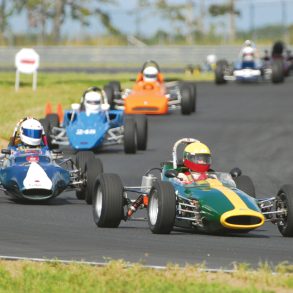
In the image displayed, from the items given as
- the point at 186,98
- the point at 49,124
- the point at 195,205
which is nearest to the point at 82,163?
the point at 195,205

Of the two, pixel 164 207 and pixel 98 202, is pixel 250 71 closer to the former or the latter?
pixel 98 202

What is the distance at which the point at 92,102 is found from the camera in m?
29.3

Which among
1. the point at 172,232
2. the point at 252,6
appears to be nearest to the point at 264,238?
the point at 172,232

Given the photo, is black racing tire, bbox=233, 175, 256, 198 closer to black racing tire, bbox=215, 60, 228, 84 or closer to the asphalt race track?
the asphalt race track

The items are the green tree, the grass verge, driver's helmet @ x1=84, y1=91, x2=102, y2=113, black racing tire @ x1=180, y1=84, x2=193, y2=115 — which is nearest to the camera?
the grass verge

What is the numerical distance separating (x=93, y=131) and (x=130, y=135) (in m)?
0.81

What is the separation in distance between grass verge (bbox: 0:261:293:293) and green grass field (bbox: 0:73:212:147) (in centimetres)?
1625

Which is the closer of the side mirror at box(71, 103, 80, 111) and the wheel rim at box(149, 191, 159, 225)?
the wheel rim at box(149, 191, 159, 225)

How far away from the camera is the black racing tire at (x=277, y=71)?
151 ft

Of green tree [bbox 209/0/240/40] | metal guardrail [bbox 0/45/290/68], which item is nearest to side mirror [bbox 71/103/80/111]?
metal guardrail [bbox 0/45/290/68]

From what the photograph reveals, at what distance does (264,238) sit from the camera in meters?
16.0

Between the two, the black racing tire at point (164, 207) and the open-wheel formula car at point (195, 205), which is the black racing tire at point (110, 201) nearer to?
the open-wheel formula car at point (195, 205)

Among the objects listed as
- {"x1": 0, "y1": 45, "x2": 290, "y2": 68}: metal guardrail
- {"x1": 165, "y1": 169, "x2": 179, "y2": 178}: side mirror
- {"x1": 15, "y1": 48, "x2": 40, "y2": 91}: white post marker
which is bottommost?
{"x1": 165, "y1": 169, "x2": 179, "y2": 178}: side mirror

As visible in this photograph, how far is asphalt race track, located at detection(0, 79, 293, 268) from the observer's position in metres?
14.1
